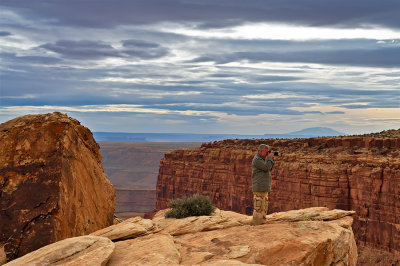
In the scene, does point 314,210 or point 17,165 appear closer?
point 17,165

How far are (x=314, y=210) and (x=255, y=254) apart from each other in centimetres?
684

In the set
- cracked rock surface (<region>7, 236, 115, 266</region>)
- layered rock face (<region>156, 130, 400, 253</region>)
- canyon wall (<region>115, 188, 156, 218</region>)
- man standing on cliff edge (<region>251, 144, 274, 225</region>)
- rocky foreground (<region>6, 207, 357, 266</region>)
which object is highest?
man standing on cliff edge (<region>251, 144, 274, 225</region>)

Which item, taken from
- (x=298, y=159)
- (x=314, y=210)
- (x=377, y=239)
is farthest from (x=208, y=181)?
(x=314, y=210)

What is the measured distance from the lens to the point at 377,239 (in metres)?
38.1

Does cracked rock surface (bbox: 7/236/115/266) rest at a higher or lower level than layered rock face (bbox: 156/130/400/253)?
higher

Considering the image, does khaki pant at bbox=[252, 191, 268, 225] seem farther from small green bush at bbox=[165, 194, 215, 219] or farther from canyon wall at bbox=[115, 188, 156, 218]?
canyon wall at bbox=[115, 188, 156, 218]

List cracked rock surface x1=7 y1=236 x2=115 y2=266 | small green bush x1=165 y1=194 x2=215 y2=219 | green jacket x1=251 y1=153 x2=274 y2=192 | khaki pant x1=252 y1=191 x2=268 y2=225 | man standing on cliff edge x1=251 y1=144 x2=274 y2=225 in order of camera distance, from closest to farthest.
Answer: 1. cracked rock surface x1=7 y1=236 x2=115 y2=266
2. green jacket x1=251 y1=153 x2=274 y2=192
3. man standing on cliff edge x1=251 y1=144 x2=274 y2=225
4. khaki pant x1=252 y1=191 x2=268 y2=225
5. small green bush x1=165 y1=194 x2=215 y2=219

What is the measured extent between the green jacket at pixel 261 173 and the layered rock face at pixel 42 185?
5928mm

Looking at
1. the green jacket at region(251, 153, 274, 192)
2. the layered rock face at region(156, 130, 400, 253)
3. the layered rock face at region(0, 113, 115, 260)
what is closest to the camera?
the layered rock face at region(0, 113, 115, 260)

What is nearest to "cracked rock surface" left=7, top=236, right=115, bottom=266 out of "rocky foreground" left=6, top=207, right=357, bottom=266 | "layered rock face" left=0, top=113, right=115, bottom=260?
"rocky foreground" left=6, top=207, right=357, bottom=266

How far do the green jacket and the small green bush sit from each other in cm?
288

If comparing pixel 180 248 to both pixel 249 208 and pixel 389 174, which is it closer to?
pixel 389 174

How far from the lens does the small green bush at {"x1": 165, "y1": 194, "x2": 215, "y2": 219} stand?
16812mm

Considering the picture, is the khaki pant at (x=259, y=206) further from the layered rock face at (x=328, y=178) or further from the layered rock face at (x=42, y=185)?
the layered rock face at (x=328, y=178)
